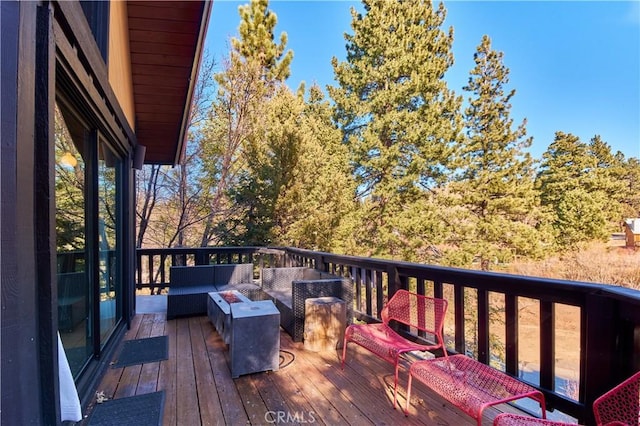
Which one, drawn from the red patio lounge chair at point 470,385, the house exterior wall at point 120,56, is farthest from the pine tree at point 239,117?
the red patio lounge chair at point 470,385

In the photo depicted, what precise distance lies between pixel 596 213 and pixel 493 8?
1078cm

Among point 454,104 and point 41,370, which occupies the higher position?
point 454,104

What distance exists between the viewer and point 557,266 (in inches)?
539

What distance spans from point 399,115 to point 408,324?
1029 cm

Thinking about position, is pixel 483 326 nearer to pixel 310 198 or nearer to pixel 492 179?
pixel 310 198

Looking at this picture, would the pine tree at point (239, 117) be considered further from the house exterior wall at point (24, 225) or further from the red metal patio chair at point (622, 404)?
the red metal patio chair at point (622, 404)

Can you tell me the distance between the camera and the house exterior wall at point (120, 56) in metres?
2.79

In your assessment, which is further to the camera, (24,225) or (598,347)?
(598,347)

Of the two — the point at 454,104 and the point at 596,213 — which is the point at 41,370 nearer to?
the point at 454,104

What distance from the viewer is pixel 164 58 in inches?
145

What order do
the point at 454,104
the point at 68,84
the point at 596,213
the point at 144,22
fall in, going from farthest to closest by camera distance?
the point at 596,213 → the point at 454,104 → the point at 144,22 → the point at 68,84

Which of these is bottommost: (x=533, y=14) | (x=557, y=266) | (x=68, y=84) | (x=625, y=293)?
(x=557, y=266)

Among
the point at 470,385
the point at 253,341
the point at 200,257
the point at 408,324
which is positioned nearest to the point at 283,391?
the point at 253,341

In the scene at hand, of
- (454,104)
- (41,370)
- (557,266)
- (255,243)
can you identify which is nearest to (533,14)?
(454,104)
